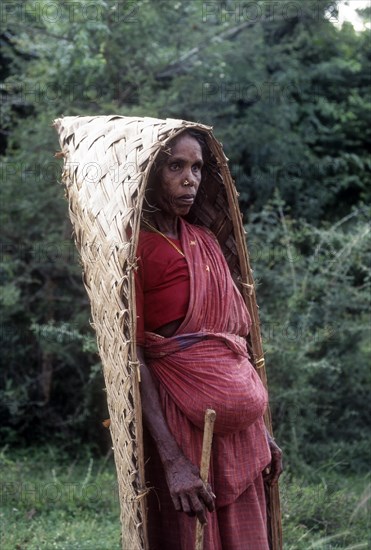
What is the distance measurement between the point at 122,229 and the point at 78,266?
11.9ft

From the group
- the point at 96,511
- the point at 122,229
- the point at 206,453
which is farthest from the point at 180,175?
the point at 96,511

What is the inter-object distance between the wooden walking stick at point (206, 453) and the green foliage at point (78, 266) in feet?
9.94

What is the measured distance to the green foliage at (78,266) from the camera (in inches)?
258

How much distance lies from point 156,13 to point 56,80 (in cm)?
105

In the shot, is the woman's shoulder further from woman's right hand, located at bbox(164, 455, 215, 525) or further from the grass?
the grass

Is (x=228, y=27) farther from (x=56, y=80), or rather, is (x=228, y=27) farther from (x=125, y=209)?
(x=125, y=209)

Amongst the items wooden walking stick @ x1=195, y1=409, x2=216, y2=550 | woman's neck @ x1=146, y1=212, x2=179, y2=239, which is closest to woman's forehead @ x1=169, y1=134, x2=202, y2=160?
woman's neck @ x1=146, y1=212, x2=179, y2=239

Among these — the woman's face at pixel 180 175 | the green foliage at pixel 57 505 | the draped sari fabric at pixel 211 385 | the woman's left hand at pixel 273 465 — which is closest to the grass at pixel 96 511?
the green foliage at pixel 57 505

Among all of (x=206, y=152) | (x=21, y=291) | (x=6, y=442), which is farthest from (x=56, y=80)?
(x=206, y=152)

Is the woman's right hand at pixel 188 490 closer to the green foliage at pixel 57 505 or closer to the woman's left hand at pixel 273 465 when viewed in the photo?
the woman's left hand at pixel 273 465

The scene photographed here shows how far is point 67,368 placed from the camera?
22.8 feet

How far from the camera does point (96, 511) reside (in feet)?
17.9

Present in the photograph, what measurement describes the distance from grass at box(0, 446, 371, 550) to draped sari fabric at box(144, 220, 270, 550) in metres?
1.69

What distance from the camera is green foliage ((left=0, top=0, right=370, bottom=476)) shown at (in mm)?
6547
